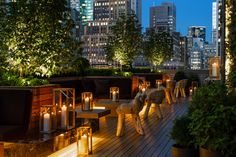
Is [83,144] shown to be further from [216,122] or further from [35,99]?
[216,122]

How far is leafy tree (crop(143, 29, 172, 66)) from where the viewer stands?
70.0ft

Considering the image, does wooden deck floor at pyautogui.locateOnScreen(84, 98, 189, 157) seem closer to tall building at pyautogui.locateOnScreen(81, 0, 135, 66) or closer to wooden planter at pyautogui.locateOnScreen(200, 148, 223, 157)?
wooden planter at pyautogui.locateOnScreen(200, 148, 223, 157)

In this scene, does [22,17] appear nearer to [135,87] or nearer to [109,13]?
[135,87]

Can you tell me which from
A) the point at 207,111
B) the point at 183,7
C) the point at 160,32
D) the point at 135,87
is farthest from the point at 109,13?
the point at 183,7

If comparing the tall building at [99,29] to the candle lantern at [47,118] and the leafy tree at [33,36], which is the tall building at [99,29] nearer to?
the leafy tree at [33,36]

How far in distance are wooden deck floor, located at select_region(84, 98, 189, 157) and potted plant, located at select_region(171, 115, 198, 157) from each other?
143 centimetres

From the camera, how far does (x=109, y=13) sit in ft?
123

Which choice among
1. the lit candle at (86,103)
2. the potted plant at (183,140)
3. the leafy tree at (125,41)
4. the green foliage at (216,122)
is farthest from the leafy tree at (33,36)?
the leafy tree at (125,41)

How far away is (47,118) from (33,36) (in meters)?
2.07

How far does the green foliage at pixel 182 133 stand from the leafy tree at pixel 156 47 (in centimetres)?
1789

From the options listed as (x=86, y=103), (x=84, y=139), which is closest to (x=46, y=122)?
(x=84, y=139)

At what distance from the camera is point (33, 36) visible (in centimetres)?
706

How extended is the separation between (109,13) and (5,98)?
32120 mm

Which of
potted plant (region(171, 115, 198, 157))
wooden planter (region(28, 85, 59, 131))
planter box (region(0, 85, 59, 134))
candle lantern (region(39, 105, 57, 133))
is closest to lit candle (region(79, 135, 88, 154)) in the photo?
candle lantern (region(39, 105, 57, 133))
